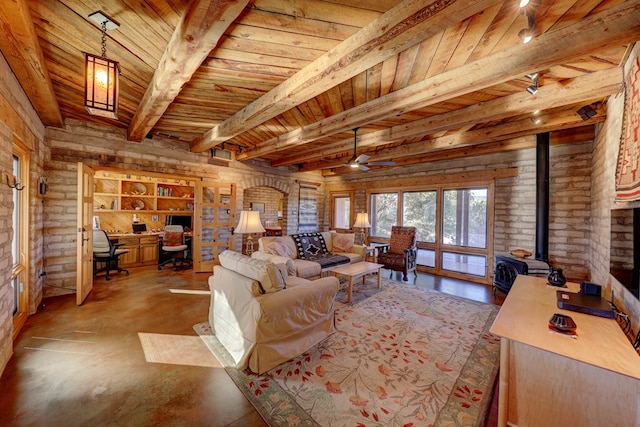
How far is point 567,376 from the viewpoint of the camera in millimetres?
1347

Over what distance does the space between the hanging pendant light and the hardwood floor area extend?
2096 mm

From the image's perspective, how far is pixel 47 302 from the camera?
3.60 m

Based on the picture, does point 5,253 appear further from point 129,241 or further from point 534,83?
point 534,83

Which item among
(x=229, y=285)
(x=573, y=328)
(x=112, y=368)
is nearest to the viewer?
(x=573, y=328)

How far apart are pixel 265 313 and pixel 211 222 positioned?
157 inches

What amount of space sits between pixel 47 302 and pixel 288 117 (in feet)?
14.1

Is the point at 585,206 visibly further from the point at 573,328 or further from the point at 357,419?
the point at 357,419

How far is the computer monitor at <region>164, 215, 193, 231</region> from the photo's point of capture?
21.0ft

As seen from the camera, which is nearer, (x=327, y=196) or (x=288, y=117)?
(x=288, y=117)

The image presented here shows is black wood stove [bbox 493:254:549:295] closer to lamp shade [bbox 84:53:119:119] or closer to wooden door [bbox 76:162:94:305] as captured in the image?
lamp shade [bbox 84:53:119:119]

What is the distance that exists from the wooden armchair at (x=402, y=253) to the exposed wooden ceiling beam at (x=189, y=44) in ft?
14.9

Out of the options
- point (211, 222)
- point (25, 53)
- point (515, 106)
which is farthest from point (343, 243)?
point (25, 53)

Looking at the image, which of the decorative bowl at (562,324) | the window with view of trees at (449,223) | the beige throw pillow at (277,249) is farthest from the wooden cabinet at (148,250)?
the decorative bowl at (562,324)

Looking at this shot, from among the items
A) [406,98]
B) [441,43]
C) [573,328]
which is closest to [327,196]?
[406,98]
